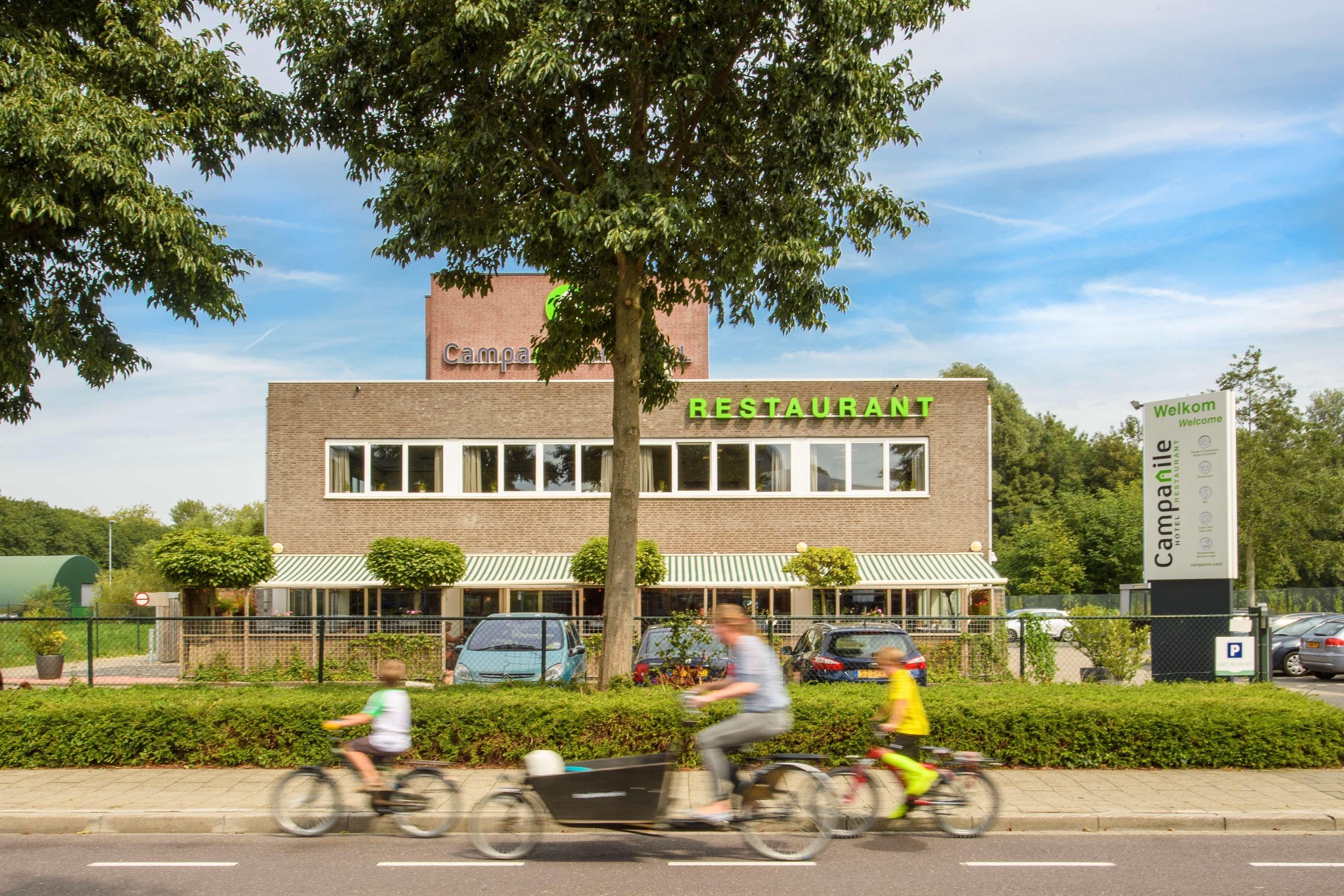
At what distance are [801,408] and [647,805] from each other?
2172 cm

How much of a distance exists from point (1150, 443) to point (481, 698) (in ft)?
33.9

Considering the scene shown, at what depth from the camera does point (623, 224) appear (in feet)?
37.8

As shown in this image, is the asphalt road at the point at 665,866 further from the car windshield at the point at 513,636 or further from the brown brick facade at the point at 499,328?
the brown brick facade at the point at 499,328

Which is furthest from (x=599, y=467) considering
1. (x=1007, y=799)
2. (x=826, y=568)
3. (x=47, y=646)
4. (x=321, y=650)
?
(x=1007, y=799)

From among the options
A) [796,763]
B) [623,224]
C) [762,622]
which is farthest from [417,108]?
[796,763]

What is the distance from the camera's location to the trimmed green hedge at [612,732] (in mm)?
10891

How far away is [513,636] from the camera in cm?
1645

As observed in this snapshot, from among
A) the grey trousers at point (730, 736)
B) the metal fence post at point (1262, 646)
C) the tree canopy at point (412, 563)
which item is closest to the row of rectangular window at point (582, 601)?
the tree canopy at point (412, 563)

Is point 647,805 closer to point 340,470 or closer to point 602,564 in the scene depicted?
point 602,564

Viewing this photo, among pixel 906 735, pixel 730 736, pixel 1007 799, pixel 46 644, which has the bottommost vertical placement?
pixel 1007 799

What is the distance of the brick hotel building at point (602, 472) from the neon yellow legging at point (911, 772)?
19847mm

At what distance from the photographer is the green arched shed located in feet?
225

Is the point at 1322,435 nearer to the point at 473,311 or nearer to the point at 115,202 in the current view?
the point at 473,311

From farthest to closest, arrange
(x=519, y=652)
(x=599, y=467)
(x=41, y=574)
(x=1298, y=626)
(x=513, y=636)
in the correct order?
(x=41, y=574), (x=599, y=467), (x=1298, y=626), (x=513, y=636), (x=519, y=652)
